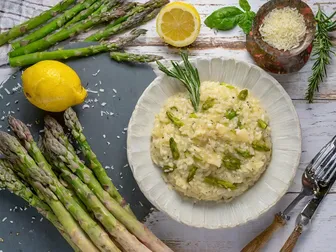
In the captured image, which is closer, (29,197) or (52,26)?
(29,197)

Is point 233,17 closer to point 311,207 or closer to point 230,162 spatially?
point 230,162

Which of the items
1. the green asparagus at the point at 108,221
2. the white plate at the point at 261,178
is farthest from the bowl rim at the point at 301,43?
the green asparagus at the point at 108,221

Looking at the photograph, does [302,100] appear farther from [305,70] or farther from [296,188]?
[296,188]

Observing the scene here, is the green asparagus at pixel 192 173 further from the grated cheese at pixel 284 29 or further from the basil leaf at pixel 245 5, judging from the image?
the basil leaf at pixel 245 5

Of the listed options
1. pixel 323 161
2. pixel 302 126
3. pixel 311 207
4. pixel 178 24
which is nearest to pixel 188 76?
pixel 178 24

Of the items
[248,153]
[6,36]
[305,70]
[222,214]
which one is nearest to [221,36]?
[305,70]

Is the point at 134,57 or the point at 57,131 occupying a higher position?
the point at 134,57

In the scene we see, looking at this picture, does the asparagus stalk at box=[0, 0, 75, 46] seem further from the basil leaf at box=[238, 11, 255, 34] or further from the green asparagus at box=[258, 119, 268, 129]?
the green asparagus at box=[258, 119, 268, 129]
